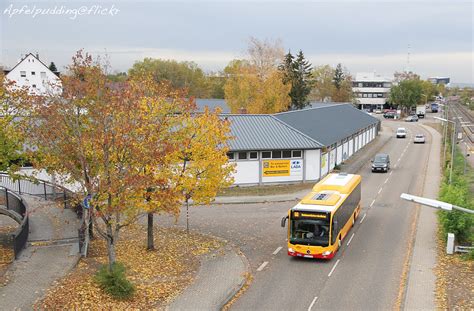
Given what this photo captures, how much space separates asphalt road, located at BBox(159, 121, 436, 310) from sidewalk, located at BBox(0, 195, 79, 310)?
6735mm

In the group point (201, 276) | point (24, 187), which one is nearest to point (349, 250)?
point (201, 276)

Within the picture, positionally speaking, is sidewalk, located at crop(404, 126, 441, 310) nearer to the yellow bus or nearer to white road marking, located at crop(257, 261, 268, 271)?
the yellow bus

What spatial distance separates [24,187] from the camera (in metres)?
30.0

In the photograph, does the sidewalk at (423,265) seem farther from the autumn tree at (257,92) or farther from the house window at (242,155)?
the autumn tree at (257,92)

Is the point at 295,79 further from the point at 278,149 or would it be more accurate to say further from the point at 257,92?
the point at 278,149

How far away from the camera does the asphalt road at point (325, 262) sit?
56.0 feet

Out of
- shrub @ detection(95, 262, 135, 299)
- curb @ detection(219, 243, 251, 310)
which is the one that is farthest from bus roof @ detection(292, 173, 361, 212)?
shrub @ detection(95, 262, 135, 299)

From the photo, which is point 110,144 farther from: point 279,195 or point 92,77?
point 279,195

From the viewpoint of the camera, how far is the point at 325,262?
20.9m

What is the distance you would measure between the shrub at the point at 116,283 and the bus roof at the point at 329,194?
7.82m

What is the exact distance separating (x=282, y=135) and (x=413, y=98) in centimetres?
8468

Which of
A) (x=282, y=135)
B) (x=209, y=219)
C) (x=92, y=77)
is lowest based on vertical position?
(x=209, y=219)

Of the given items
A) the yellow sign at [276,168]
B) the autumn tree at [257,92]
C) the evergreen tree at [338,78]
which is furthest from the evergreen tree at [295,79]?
the evergreen tree at [338,78]

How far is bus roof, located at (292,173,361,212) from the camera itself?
2105cm
